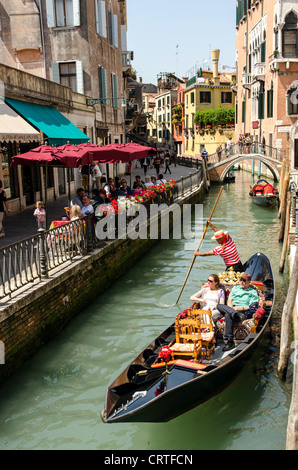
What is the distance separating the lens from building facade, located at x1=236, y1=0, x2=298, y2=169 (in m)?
28.5

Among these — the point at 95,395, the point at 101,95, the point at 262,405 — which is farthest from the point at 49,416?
the point at 101,95

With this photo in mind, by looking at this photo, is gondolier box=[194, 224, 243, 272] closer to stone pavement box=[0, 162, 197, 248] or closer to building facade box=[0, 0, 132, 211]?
stone pavement box=[0, 162, 197, 248]

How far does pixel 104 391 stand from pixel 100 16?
18173 mm

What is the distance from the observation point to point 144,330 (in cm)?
914

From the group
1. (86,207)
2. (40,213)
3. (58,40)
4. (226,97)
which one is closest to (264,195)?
(58,40)

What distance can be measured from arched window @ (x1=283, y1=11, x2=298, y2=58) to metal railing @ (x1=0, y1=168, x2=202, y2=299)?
21801 mm

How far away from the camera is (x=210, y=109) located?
51.0 m

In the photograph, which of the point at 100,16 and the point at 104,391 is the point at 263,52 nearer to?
the point at 100,16

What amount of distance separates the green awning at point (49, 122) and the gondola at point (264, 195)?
920 cm

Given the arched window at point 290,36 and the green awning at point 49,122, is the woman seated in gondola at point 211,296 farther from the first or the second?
the arched window at point 290,36

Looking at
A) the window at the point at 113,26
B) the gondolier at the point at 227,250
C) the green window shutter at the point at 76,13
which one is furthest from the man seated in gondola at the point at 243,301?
the window at the point at 113,26

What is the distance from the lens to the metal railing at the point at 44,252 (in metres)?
7.44

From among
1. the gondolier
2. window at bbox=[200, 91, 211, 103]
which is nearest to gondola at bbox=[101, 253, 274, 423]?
the gondolier
